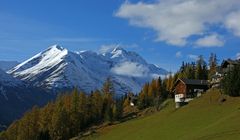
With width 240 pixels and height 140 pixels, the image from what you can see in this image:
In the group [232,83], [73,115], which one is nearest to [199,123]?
[232,83]

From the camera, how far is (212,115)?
313 feet

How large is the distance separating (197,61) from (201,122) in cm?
10585

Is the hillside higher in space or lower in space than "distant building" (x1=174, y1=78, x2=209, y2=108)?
lower

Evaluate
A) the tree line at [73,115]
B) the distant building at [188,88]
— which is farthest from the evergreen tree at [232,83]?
the tree line at [73,115]

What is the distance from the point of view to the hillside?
236ft

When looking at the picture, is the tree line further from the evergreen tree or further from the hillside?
the evergreen tree

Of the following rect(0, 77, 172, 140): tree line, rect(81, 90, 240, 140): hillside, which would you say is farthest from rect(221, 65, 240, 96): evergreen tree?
rect(0, 77, 172, 140): tree line

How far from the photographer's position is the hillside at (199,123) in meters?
72.0

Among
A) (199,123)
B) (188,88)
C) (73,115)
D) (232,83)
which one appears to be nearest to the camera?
(199,123)

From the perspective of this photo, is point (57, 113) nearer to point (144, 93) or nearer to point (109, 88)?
point (109, 88)

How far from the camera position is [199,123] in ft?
295

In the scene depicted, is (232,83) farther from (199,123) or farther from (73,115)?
(73,115)

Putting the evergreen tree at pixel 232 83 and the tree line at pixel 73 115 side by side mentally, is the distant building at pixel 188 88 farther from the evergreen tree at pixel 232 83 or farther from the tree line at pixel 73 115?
the evergreen tree at pixel 232 83

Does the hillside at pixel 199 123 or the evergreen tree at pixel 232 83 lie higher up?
the evergreen tree at pixel 232 83
